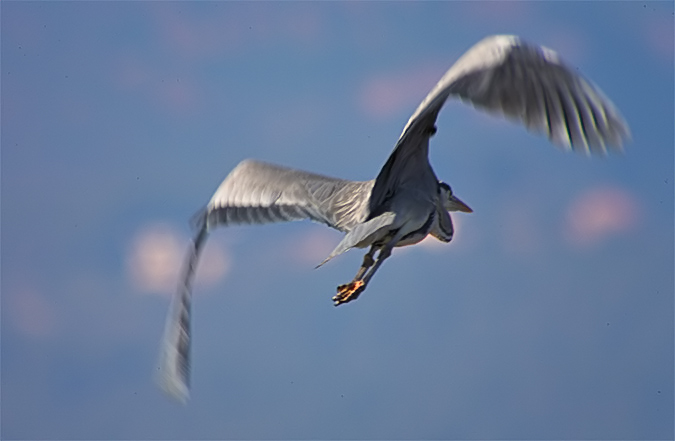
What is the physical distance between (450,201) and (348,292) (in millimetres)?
1940

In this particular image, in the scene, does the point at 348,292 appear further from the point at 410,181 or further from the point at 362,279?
the point at 410,181

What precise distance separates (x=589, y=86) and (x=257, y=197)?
3336mm

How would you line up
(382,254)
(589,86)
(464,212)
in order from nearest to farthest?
1. (589,86)
2. (382,254)
3. (464,212)

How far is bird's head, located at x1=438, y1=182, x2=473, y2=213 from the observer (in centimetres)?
887

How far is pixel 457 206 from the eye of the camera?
9.57 meters

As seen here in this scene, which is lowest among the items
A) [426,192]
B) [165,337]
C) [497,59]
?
[165,337]

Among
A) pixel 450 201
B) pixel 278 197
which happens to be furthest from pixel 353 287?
pixel 450 201

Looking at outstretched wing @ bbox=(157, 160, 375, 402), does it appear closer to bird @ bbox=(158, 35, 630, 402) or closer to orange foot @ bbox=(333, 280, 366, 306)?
bird @ bbox=(158, 35, 630, 402)

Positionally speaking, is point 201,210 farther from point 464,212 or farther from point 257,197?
point 464,212

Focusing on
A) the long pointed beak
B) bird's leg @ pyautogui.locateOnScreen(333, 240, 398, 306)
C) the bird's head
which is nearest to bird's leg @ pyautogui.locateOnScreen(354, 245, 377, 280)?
bird's leg @ pyautogui.locateOnScreen(333, 240, 398, 306)

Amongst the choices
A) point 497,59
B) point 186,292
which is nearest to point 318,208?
point 186,292

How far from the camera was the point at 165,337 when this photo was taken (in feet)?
27.4

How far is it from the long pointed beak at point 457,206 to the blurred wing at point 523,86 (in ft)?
8.32

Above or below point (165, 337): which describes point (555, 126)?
above
